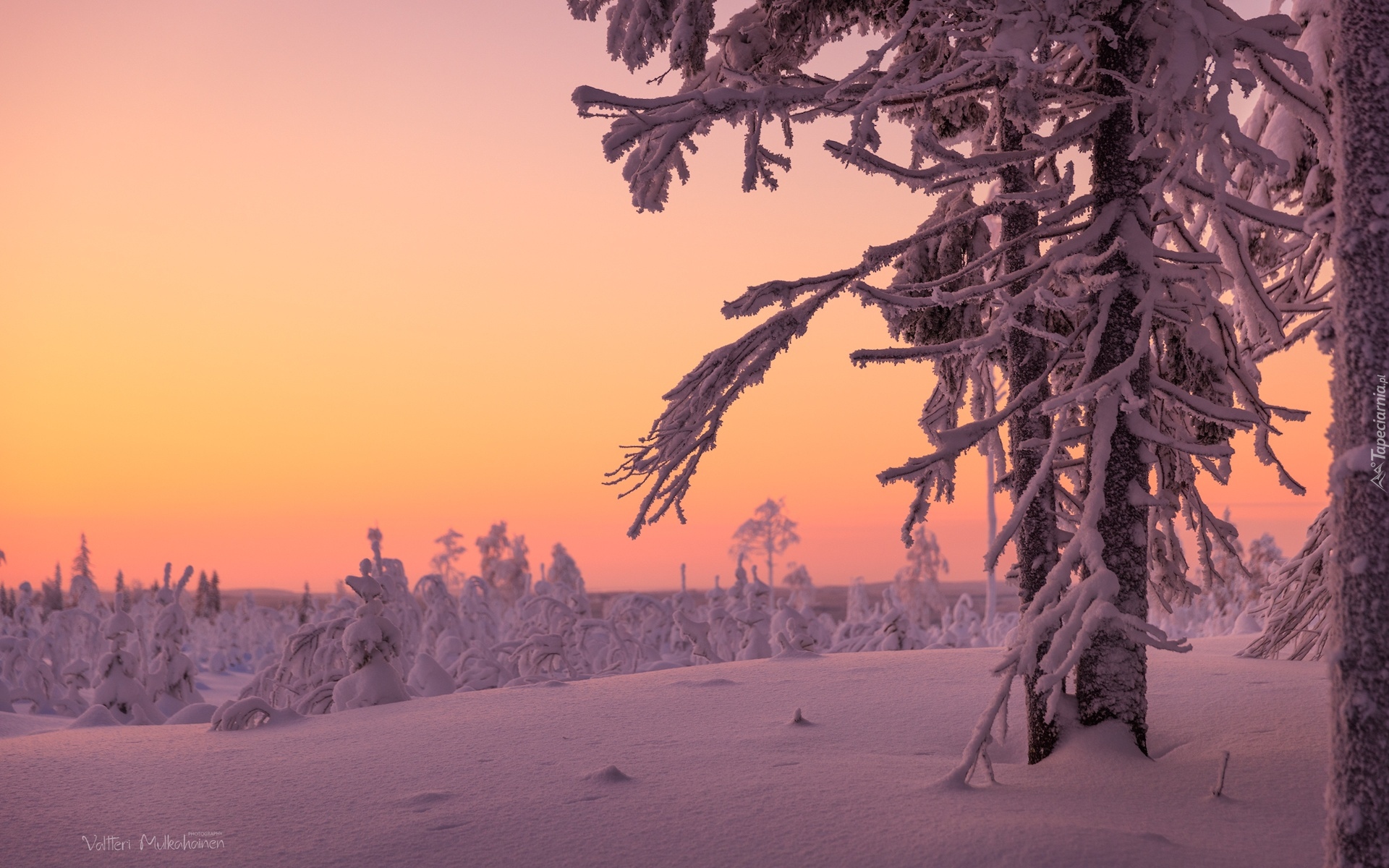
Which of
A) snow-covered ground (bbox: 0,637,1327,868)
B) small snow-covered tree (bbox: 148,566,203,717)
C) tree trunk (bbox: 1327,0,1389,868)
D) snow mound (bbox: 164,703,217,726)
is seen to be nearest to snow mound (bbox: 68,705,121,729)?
snow mound (bbox: 164,703,217,726)

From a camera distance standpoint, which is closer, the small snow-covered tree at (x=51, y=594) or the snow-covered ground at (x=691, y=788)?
the snow-covered ground at (x=691, y=788)

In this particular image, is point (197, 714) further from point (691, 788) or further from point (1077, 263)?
point (1077, 263)

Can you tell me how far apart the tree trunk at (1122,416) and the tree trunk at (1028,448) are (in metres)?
0.42

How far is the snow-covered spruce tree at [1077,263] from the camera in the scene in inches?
201

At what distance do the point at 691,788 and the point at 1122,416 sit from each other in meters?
3.46

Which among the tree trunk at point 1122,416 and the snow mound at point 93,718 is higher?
the tree trunk at point 1122,416

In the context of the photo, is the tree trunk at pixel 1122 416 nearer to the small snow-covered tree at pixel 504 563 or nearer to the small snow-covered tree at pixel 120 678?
the small snow-covered tree at pixel 120 678

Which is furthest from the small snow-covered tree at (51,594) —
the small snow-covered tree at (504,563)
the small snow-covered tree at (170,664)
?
the small snow-covered tree at (170,664)

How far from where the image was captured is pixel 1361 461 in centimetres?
365

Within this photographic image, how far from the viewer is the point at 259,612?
146 feet

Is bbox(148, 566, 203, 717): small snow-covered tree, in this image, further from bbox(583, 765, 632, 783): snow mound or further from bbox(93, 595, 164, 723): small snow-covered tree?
bbox(583, 765, 632, 783): snow mound

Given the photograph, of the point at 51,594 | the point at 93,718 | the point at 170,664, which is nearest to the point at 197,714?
the point at 93,718

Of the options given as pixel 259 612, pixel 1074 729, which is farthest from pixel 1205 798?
pixel 259 612

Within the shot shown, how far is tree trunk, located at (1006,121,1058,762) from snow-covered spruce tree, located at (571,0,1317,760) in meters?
0.02
